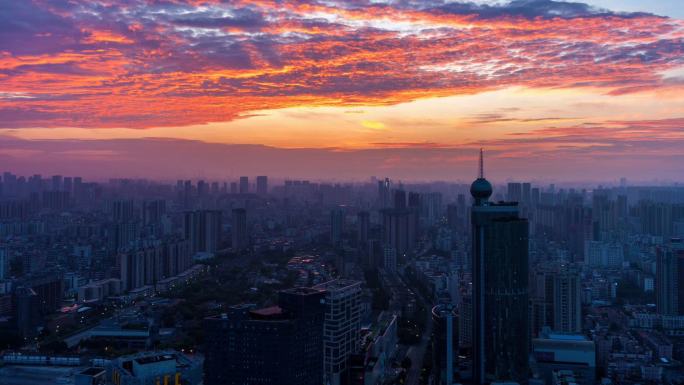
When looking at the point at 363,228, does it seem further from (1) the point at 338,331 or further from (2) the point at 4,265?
(1) the point at 338,331

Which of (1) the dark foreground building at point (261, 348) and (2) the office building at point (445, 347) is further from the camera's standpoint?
(2) the office building at point (445, 347)

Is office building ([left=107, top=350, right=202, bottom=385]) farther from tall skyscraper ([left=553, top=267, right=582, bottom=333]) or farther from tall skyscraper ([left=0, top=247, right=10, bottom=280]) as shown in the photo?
tall skyscraper ([left=0, top=247, right=10, bottom=280])

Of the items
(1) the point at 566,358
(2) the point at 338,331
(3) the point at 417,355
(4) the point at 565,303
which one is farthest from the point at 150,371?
(4) the point at 565,303

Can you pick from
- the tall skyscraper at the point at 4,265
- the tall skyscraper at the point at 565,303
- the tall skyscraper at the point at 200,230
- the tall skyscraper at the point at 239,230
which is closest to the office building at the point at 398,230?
the tall skyscraper at the point at 239,230

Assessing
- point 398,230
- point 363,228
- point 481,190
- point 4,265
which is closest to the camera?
point 481,190

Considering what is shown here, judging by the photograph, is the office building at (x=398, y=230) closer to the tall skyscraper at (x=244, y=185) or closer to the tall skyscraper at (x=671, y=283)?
the tall skyscraper at (x=671, y=283)
